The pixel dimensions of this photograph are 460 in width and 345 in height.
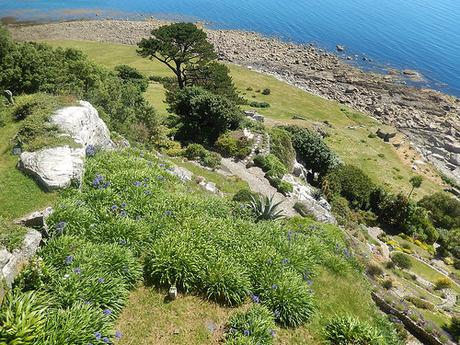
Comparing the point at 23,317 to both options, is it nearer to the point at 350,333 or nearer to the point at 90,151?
the point at 350,333

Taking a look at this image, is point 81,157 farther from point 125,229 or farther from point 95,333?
point 95,333

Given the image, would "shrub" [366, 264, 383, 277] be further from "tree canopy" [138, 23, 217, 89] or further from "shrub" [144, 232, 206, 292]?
"tree canopy" [138, 23, 217, 89]

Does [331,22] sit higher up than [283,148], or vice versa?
[283,148]

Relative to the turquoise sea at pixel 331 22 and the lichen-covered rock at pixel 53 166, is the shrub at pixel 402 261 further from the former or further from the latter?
the turquoise sea at pixel 331 22

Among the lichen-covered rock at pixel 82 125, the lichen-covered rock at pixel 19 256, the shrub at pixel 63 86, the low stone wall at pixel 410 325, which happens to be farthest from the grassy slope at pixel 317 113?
the lichen-covered rock at pixel 19 256

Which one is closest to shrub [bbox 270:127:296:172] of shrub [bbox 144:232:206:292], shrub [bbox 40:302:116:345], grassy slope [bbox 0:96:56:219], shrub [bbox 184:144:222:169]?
shrub [bbox 184:144:222:169]

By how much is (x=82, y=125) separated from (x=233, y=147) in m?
19.1

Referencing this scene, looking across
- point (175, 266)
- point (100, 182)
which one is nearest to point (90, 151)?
point (100, 182)

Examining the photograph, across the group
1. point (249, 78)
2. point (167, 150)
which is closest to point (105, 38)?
point (249, 78)

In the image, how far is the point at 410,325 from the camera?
1998 cm

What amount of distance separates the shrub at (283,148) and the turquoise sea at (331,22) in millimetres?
66483

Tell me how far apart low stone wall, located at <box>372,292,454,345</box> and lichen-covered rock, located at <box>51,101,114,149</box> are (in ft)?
Answer: 56.2

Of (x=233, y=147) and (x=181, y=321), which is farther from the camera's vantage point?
(x=233, y=147)

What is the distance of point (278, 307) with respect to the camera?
14039 mm
